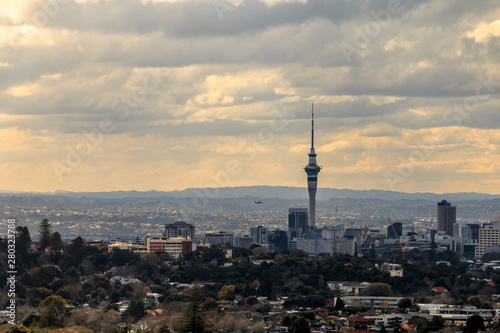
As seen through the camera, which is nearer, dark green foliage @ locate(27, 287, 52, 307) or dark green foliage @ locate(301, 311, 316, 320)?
dark green foliage @ locate(301, 311, 316, 320)

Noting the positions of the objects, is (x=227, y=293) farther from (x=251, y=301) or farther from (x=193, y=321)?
(x=193, y=321)

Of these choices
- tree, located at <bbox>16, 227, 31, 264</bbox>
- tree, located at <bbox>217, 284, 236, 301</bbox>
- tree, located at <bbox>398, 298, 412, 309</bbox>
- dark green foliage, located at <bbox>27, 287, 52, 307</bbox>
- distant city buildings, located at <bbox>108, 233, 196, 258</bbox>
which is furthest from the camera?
distant city buildings, located at <bbox>108, 233, 196, 258</bbox>

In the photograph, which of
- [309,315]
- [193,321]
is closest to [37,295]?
[309,315]

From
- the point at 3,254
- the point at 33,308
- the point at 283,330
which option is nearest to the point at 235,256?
the point at 3,254

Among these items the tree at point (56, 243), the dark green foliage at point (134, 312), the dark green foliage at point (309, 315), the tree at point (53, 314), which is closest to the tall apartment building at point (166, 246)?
the tree at point (56, 243)

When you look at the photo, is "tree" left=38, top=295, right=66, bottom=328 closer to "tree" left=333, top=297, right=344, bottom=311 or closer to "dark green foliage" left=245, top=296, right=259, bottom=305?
"dark green foliage" left=245, top=296, right=259, bottom=305

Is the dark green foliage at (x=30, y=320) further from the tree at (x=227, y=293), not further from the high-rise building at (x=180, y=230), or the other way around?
the high-rise building at (x=180, y=230)

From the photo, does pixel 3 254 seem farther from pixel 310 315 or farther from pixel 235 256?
pixel 310 315

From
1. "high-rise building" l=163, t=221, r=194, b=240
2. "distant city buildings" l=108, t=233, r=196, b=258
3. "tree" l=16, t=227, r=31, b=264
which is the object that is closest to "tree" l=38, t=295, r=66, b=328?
"tree" l=16, t=227, r=31, b=264
